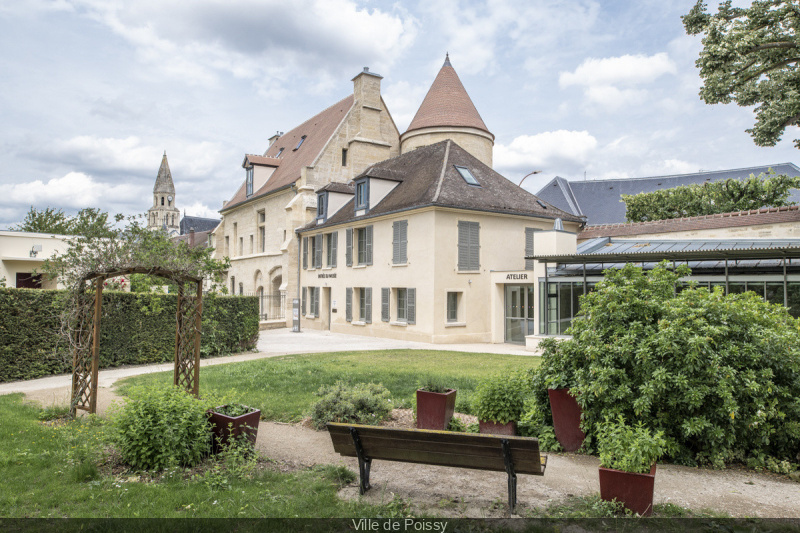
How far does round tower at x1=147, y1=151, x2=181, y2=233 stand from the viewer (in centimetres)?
10069

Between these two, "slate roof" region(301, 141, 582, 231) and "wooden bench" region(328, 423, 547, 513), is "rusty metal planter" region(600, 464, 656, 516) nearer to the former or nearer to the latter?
"wooden bench" region(328, 423, 547, 513)

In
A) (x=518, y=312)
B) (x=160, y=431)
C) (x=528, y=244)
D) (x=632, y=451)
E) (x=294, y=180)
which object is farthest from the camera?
(x=294, y=180)

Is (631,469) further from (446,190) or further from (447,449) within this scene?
(446,190)

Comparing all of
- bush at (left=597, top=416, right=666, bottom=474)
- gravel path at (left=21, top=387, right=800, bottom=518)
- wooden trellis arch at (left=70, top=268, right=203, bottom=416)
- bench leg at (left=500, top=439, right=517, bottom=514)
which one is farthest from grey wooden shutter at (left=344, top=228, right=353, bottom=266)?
bush at (left=597, top=416, right=666, bottom=474)

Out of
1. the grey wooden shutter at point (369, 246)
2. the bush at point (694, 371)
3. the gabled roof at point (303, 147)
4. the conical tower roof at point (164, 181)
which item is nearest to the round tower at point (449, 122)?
the gabled roof at point (303, 147)

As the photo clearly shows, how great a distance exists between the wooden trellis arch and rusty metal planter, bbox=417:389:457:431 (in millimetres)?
3127

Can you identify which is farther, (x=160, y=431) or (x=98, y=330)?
(x=98, y=330)

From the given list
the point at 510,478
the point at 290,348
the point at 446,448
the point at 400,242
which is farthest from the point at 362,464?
the point at 400,242

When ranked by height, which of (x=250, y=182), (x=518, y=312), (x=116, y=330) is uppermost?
(x=250, y=182)

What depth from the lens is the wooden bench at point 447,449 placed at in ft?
14.0

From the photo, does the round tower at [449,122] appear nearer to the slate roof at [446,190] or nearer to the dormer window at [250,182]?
the slate roof at [446,190]

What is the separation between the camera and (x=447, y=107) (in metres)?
32.5

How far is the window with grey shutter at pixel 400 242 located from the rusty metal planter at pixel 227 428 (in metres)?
16.9

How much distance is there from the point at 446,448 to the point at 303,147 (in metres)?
34.7
